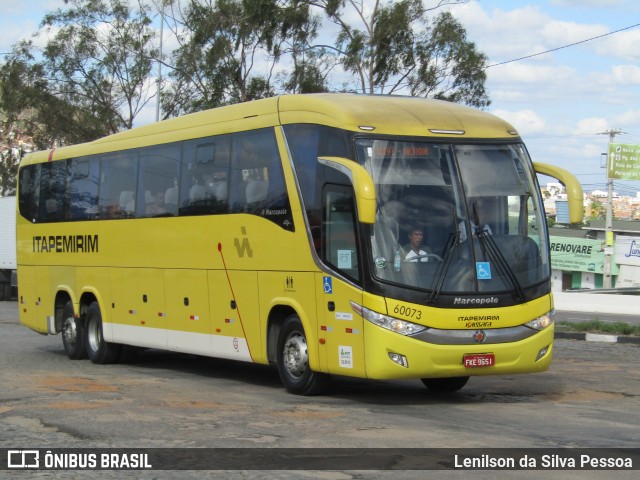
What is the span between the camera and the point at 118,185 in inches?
651

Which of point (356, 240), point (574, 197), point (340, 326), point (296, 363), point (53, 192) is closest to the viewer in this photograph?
point (356, 240)

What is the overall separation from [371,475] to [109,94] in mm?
45531

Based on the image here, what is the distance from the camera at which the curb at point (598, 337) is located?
20469 mm

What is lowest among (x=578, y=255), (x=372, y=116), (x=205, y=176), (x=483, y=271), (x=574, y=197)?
(x=578, y=255)

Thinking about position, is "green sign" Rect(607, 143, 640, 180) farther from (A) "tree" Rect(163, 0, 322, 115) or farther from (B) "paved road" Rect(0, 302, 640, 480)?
(B) "paved road" Rect(0, 302, 640, 480)

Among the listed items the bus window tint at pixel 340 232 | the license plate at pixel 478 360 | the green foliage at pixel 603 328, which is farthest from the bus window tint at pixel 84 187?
the green foliage at pixel 603 328

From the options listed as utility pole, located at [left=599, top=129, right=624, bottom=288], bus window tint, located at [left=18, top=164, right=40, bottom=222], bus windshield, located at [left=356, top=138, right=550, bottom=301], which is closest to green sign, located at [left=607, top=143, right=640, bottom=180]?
utility pole, located at [left=599, top=129, right=624, bottom=288]

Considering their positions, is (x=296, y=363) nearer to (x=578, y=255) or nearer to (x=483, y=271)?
(x=483, y=271)

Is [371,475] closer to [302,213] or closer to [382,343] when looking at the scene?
[382,343]

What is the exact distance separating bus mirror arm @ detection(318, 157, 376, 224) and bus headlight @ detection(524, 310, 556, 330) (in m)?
2.27

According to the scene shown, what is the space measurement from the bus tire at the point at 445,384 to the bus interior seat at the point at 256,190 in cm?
302

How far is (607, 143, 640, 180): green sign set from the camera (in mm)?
76125

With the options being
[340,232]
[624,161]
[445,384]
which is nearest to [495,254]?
[340,232]

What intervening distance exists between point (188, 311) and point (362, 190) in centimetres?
499
